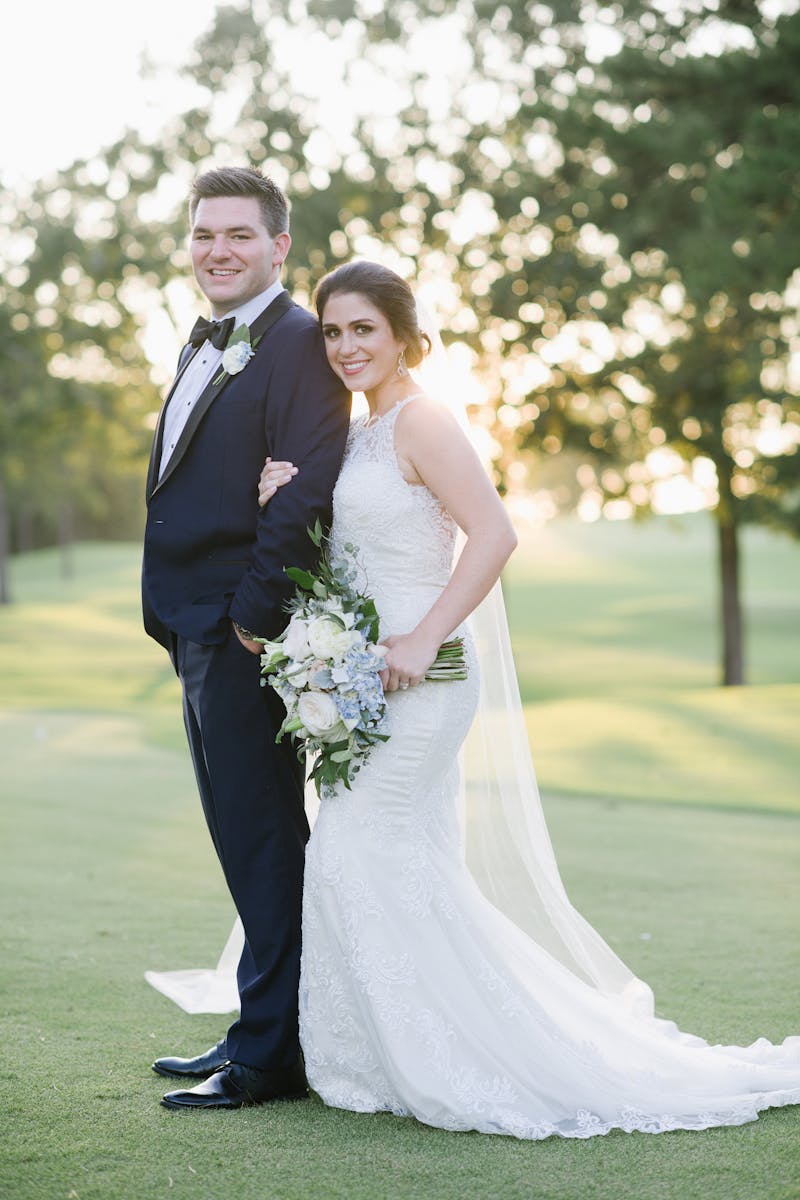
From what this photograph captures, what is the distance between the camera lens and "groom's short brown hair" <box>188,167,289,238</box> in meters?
3.94

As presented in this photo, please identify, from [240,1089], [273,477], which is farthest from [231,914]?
[273,477]

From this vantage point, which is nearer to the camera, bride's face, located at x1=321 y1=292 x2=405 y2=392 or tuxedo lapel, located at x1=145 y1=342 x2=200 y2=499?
bride's face, located at x1=321 y1=292 x2=405 y2=392

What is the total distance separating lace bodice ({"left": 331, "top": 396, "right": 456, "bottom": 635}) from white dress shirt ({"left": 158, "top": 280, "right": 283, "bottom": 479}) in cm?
48

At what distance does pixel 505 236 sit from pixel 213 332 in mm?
19257

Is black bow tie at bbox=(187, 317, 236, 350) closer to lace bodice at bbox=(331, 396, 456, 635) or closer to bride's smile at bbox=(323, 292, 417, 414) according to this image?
bride's smile at bbox=(323, 292, 417, 414)

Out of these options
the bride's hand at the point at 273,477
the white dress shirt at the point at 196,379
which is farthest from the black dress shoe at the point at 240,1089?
the white dress shirt at the point at 196,379

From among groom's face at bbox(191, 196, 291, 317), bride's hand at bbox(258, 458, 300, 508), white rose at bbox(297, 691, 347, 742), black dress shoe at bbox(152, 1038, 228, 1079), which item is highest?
groom's face at bbox(191, 196, 291, 317)

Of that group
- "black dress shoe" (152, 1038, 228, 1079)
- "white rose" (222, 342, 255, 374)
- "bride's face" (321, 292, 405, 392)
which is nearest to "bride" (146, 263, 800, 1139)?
"bride's face" (321, 292, 405, 392)

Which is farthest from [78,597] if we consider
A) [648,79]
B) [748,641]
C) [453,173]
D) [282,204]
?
[282,204]

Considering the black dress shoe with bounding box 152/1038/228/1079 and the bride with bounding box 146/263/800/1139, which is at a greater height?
the bride with bounding box 146/263/800/1139

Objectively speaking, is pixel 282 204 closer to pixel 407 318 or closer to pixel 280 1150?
pixel 407 318

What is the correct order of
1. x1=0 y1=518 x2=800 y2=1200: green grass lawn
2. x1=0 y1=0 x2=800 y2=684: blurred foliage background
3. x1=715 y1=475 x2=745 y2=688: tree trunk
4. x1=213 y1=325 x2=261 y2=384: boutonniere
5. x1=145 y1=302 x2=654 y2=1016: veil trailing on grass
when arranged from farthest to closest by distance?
x1=715 y1=475 x2=745 y2=688: tree trunk, x1=0 y1=0 x2=800 y2=684: blurred foliage background, x1=145 y1=302 x2=654 y2=1016: veil trailing on grass, x1=213 y1=325 x2=261 y2=384: boutonniere, x1=0 y1=518 x2=800 y2=1200: green grass lawn

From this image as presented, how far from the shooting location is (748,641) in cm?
3416

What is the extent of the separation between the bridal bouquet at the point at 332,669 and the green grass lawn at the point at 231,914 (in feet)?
3.18
